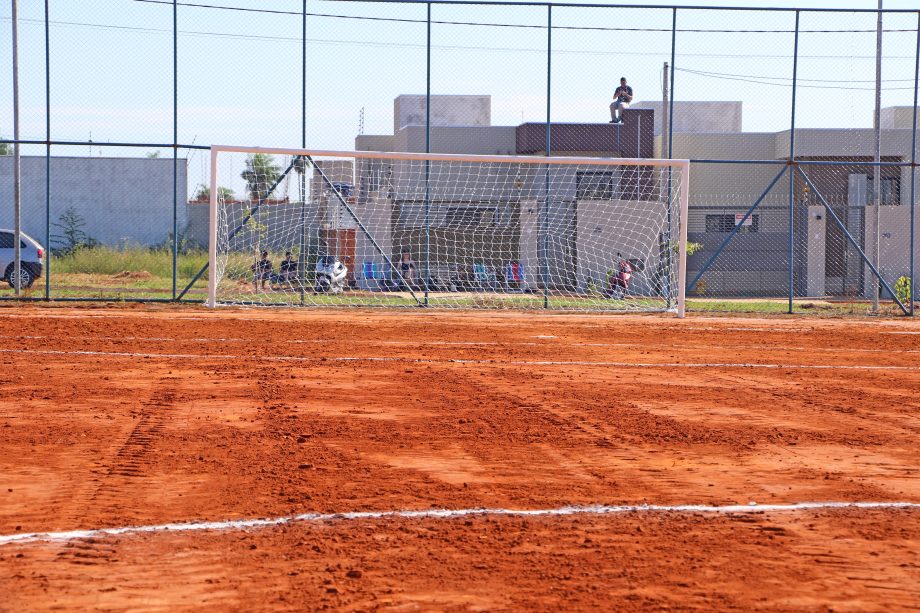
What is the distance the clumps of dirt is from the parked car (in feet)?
15.8

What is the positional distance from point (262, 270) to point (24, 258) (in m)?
7.14

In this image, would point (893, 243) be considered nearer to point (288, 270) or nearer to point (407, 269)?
point (407, 269)

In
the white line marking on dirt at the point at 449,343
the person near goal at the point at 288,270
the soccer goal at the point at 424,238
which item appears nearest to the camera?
the white line marking on dirt at the point at 449,343

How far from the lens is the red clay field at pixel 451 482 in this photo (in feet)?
12.5

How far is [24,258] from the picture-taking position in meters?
23.0

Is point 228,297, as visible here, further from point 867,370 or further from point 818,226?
point 818,226

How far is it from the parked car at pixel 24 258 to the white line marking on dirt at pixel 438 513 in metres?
19.3

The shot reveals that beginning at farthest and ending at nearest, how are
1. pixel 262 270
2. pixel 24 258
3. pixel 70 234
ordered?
pixel 70 234 < pixel 24 258 < pixel 262 270

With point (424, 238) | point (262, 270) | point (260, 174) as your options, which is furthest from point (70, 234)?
point (424, 238)

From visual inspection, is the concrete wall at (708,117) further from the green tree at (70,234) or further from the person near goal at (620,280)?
the green tree at (70,234)

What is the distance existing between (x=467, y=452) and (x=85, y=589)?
2.92 metres

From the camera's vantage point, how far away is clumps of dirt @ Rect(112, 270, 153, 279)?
94.9ft

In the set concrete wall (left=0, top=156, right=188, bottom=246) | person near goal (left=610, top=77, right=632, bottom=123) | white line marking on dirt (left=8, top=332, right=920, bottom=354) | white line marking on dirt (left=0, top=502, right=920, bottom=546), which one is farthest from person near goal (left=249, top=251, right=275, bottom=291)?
concrete wall (left=0, top=156, right=188, bottom=246)

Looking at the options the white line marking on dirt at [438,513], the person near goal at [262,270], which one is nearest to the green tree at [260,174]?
the person near goal at [262,270]
